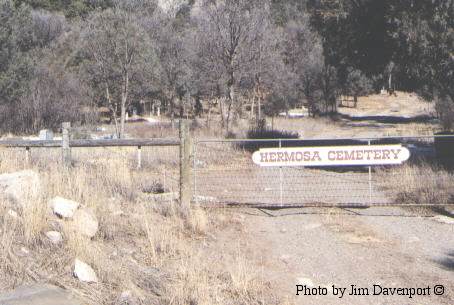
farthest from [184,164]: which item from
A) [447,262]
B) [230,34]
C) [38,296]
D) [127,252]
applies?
[230,34]

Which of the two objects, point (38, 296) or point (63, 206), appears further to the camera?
point (63, 206)

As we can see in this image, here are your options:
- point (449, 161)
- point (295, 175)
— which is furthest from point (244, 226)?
point (449, 161)

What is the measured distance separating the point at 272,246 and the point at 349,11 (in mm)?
12037

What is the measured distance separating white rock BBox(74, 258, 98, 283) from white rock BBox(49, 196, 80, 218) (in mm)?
2008

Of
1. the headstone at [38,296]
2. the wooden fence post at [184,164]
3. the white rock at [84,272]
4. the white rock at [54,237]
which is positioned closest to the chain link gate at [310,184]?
the wooden fence post at [184,164]

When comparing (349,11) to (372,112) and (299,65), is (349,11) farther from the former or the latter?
(372,112)

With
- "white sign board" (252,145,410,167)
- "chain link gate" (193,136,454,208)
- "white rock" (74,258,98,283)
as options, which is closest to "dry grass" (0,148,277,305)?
"white rock" (74,258,98,283)

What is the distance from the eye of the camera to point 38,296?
17.5ft

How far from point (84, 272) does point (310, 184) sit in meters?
9.06

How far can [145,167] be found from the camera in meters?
16.2

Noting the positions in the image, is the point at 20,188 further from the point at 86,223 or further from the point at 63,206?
the point at 86,223

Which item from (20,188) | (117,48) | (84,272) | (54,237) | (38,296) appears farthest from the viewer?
(117,48)

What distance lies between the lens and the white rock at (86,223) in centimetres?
751

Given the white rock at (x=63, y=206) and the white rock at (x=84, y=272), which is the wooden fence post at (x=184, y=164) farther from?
the white rock at (x=84, y=272)
